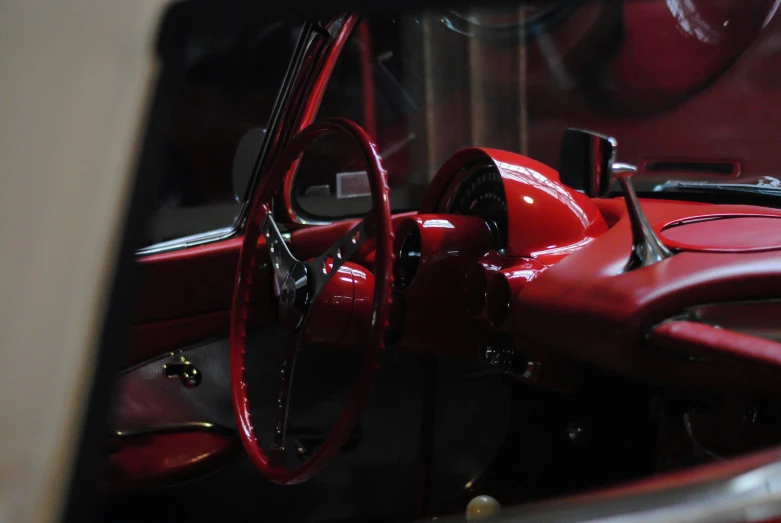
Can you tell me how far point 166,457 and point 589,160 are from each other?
115 cm

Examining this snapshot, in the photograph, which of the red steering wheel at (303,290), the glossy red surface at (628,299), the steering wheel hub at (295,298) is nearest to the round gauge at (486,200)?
the glossy red surface at (628,299)

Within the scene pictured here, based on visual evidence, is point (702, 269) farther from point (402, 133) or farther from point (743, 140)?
point (402, 133)

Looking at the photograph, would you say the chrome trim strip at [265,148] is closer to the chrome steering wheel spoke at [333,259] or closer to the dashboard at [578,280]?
the dashboard at [578,280]

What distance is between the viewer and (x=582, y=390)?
5.02ft

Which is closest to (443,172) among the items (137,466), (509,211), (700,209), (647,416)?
(509,211)

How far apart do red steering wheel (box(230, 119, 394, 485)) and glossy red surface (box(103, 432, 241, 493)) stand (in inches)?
11.4

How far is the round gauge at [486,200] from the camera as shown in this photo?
1.49 metres

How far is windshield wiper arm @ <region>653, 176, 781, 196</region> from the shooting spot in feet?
5.06

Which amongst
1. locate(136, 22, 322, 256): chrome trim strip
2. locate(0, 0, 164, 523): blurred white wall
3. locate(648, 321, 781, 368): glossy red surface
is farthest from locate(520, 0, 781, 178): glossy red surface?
locate(0, 0, 164, 523): blurred white wall

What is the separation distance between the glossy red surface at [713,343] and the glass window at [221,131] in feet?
4.00

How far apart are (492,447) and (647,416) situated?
0.48 m

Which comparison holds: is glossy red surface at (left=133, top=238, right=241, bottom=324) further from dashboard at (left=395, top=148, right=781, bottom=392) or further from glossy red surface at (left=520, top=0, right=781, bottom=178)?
glossy red surface at (left=520, top=0, right=781, bottom=178)

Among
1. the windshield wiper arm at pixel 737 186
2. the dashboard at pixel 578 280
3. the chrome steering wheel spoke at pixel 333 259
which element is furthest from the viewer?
the windshield wiper arm at pixel 737 186

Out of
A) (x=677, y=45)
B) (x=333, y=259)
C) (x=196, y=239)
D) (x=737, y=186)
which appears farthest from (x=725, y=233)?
(x=196, y=239)
